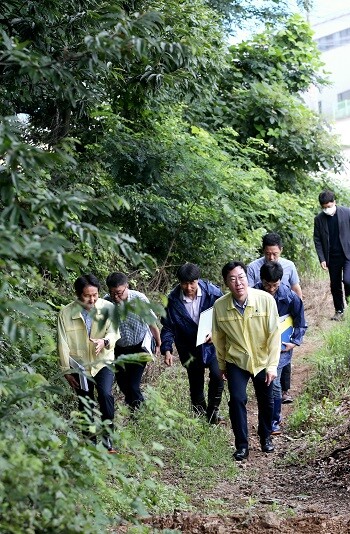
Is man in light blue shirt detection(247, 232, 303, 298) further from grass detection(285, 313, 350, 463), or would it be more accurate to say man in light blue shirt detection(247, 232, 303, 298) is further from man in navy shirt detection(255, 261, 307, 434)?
grass detection(285, 313, 350, 463)

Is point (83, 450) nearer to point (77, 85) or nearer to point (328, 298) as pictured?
point (77, 85)

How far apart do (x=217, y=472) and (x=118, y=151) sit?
17.8ft

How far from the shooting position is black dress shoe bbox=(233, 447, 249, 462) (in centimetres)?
953

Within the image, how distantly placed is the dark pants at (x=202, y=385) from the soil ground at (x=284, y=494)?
56 cm

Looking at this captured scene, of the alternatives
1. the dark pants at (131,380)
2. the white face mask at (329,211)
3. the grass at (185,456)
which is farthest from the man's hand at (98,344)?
the white face mask at (329,211)

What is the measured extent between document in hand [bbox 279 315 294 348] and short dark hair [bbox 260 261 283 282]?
50cm

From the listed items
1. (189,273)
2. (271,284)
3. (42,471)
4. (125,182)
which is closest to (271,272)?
(271,284)

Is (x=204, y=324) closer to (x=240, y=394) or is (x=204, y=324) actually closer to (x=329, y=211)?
(x=240, y=394)

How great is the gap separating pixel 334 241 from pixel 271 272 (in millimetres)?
4325

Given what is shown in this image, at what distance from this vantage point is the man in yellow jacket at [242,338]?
30.9 feet

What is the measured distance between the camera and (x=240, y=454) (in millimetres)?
9531

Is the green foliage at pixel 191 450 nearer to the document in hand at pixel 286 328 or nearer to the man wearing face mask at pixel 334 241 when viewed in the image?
the document in hand at pixel 286 328

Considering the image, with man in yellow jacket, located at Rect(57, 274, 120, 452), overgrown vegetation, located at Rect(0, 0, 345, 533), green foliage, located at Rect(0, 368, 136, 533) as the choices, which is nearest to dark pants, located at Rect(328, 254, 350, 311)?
overgrown vegetation, located at Rect(0, 0, 345, 533)

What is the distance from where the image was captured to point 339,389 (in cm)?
1119
